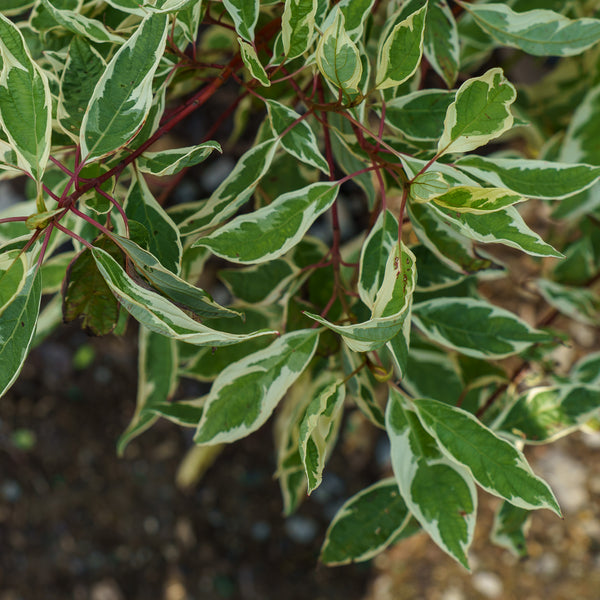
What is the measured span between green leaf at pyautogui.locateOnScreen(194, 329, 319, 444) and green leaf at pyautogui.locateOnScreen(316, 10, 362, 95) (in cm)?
26

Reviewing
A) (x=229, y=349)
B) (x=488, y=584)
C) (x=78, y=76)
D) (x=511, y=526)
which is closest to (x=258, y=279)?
(x=229, y=349)

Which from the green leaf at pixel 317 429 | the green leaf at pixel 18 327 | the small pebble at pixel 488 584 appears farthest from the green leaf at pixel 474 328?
the small pebble at pixel 488 584

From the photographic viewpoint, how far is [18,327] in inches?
18.4

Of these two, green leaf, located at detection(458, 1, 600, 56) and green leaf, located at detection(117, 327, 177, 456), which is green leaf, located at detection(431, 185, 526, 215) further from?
green leaf, located at detection(117, 327, 177, 456)

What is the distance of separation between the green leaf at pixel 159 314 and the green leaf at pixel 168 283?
0.06 ft

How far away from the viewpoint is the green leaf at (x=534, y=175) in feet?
1.62

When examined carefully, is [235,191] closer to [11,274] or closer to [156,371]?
[11,274]

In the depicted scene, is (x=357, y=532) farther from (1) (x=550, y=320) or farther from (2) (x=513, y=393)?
(1) (x=550, y=320)

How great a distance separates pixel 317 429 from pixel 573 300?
1.93 feet

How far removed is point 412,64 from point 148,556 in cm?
141

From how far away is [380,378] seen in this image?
557 mm

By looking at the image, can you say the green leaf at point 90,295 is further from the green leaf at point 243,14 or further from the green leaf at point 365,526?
the green leaf at point 365,526

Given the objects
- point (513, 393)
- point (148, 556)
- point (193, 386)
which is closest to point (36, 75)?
point (513, 393)

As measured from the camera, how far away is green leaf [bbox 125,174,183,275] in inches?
20.8
